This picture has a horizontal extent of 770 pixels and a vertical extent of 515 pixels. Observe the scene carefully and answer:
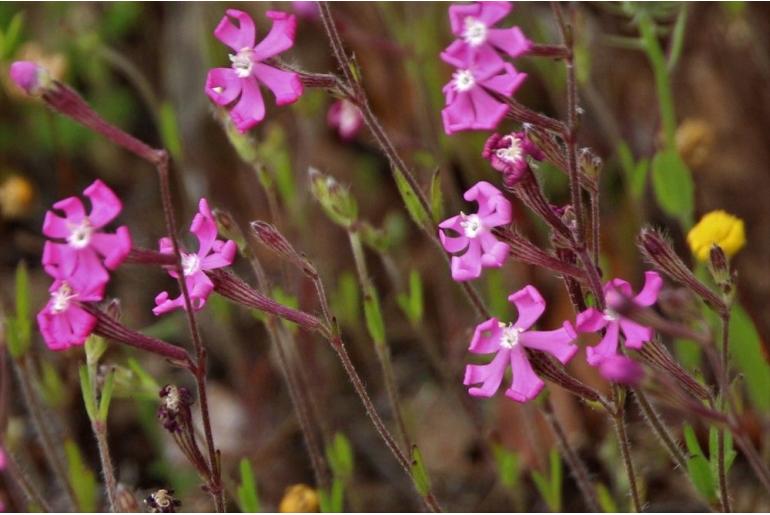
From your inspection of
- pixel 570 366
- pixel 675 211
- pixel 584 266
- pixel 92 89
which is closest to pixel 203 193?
pixel 92 89

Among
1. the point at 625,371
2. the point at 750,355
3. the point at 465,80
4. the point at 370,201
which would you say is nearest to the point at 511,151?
the point at 465,80

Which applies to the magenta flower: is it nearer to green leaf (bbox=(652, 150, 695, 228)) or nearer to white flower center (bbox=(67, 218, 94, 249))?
white flower center (bbox=(67, 218, 94, 249))

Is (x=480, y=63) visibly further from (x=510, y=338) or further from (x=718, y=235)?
(x=718, y=235)

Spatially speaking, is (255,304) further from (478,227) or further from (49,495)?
(49,495)

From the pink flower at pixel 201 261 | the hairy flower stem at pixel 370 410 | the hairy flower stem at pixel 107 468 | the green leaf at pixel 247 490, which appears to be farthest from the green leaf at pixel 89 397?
the hairy flower stem at pixel 370 410

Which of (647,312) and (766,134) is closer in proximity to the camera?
(647,312)
